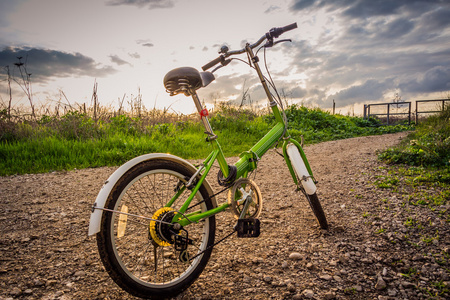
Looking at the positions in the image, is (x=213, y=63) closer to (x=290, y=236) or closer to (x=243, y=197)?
(x=243, y=197)

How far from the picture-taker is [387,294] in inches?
81.6

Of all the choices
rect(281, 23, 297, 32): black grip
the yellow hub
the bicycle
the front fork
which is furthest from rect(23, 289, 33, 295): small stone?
rect(281, 23, 297, 32): black grip

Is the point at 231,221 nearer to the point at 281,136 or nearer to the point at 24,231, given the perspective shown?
the point at 281,136

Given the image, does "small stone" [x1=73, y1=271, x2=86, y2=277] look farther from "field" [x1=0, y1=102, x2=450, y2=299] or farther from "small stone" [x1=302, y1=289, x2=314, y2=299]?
"small stone" [x1=302, y1=289, x2=314, y2=299]

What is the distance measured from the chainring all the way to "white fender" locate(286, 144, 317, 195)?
550 millimetres

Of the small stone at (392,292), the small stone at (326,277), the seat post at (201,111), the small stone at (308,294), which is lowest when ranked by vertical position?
the small stone at (392,292)

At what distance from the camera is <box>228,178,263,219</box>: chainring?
95.4 inches

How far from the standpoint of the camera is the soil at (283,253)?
85.4 inches

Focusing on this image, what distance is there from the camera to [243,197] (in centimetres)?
242

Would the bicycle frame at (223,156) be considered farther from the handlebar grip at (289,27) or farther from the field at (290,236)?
the field at (290,236)

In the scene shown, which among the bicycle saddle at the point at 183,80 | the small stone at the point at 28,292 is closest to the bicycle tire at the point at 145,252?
the bicycle saddle at the point at 183,80

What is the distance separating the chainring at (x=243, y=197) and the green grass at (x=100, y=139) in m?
2.69

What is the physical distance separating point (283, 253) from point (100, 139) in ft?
18.9

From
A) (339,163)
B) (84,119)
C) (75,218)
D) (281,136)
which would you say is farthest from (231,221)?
(84,119)
